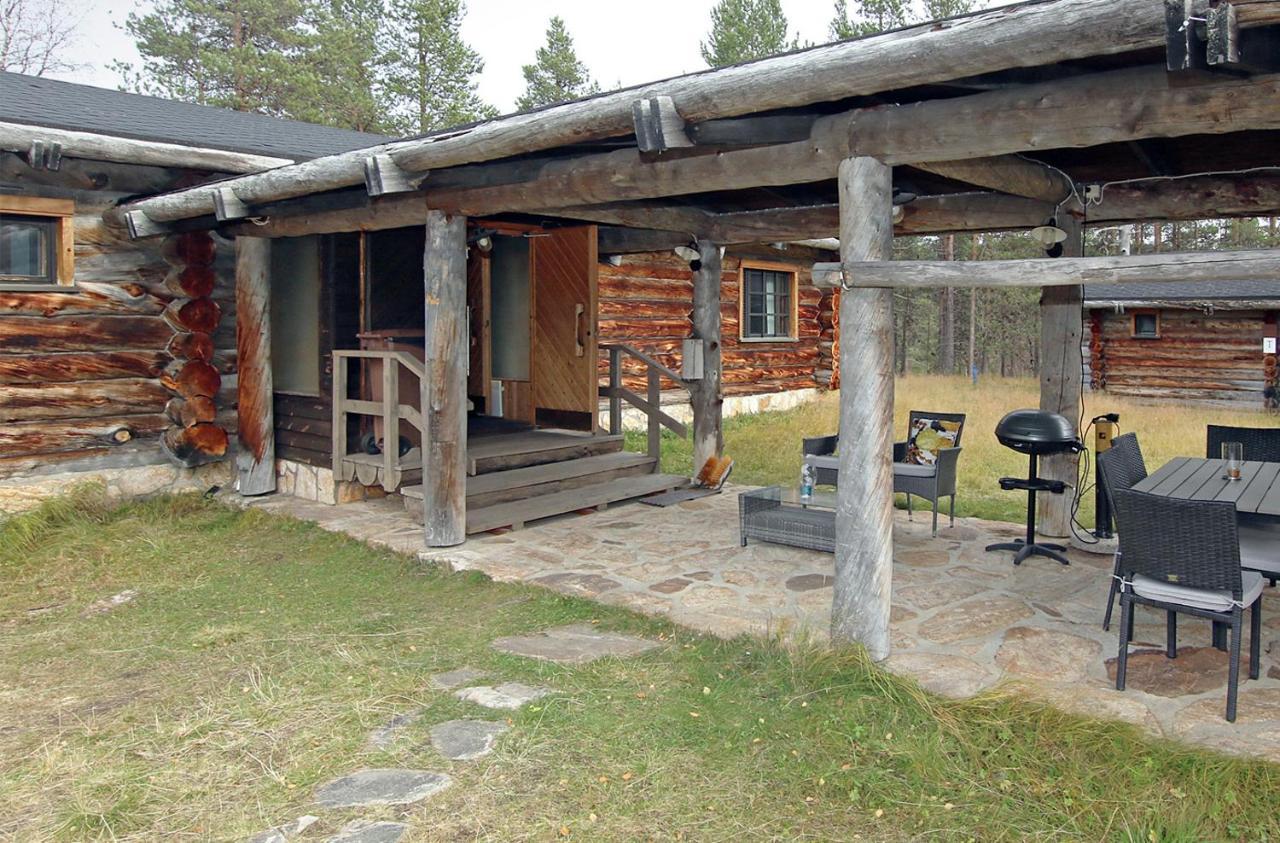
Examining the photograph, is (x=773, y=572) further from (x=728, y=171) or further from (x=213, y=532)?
(x=213, y=532)

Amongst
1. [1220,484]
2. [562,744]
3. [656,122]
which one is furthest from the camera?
[1220,484]

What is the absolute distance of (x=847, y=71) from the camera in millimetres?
3850

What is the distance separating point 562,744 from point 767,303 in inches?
493

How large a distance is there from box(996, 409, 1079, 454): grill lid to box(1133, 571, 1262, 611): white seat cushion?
1.89 meters

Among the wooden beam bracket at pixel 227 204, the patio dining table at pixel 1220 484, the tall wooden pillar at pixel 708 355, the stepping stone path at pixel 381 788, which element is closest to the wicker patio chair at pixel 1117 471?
the patio dining table at pixel 1220 484

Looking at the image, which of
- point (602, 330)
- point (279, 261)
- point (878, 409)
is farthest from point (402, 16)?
point (878, 409)

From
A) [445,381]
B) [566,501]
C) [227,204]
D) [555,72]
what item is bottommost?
[566,501]

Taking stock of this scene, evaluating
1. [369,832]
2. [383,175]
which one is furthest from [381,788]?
[383,175]

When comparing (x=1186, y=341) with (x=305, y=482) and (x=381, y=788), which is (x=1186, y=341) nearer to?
(x=305, y=482)

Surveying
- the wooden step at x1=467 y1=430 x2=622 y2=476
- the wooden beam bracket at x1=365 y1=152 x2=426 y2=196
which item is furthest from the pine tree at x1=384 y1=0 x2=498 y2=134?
the wooden beam bracket at x1=365 y1=152 x2=426 y2=196

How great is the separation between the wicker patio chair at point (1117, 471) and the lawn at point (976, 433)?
210 centimetres

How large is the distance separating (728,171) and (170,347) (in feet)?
18.2

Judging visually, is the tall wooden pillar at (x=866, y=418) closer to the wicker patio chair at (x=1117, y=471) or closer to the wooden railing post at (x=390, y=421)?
the wicker patio chair at (x=1117, y=471)

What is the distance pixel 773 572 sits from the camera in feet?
19.9
